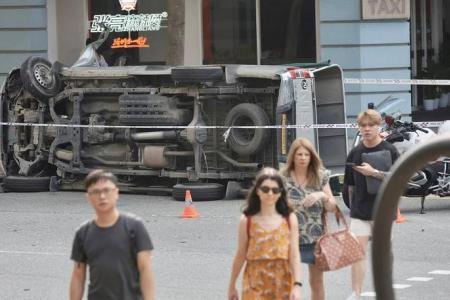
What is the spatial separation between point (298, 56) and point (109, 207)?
58.2 ft

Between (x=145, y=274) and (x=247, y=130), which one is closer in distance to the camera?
(x=145, y=274)

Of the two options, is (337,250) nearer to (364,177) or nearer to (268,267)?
(268,267)

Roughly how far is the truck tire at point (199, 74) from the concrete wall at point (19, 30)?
8.32 metres

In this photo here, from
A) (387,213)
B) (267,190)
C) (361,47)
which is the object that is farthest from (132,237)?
(361,47)

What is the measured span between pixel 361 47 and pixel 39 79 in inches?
316

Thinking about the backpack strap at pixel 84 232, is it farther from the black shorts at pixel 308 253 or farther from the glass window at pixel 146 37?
the glass window at pixel 146 37

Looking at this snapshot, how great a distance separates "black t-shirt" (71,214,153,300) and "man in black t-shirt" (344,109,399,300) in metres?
3.20

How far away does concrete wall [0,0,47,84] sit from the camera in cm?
2309

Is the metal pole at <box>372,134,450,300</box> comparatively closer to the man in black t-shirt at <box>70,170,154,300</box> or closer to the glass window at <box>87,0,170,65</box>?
the man in black t-shirt at <box>70,170,154,300</box>

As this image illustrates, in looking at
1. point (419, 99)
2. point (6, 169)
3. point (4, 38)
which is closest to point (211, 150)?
point (6, 169)

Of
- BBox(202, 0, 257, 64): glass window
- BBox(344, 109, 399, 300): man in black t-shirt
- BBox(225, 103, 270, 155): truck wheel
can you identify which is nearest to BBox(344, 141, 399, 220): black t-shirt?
BBox(344, 109, 399, 300): man in black t-shirt

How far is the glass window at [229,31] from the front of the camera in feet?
75.8

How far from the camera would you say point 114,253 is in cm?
534

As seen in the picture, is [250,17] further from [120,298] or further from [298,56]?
[120,298]
